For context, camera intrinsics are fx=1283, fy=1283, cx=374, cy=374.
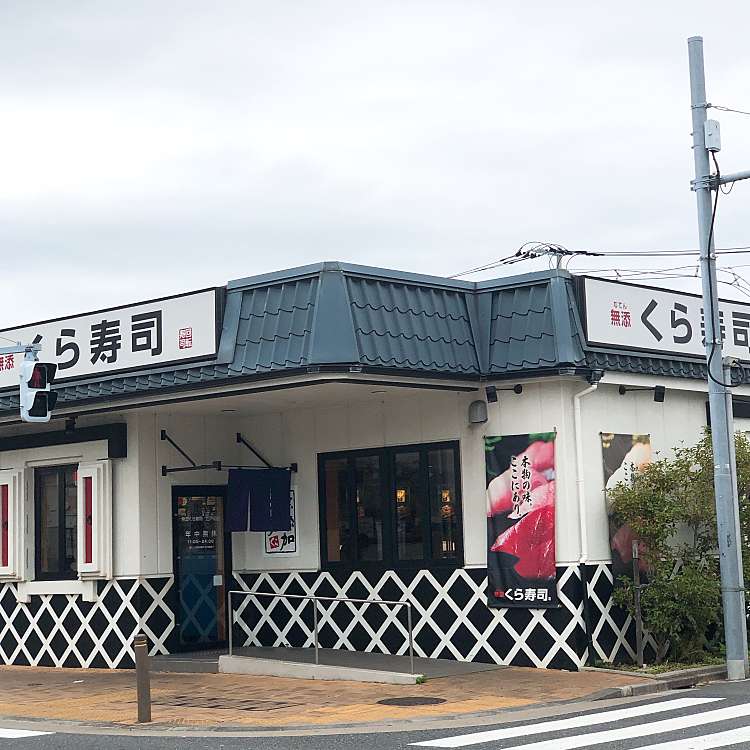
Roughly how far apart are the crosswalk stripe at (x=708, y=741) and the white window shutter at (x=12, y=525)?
1265cm

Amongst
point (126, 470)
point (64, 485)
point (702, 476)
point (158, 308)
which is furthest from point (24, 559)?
point (702, 476)

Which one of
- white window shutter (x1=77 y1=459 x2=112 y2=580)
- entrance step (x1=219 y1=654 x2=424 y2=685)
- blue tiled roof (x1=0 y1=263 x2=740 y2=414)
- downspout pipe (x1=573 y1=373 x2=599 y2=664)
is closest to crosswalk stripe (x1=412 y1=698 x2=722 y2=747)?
downspout pipe (x1=573 y1=373 x2=599 y2=664)

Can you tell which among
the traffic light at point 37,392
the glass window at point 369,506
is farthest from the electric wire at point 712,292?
the traffic light at point 37,392

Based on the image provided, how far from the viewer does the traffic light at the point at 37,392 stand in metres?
17.2

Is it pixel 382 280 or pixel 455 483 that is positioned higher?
pixel 382 280

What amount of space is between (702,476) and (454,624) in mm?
3910

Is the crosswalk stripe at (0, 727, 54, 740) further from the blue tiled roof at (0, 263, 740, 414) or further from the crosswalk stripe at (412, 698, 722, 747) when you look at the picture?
the blue tiled roof at (0, 263, 740, 414)

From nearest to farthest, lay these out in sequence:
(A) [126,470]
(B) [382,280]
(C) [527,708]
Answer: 1. (C) [527,708]
2. (B) [382,280]
3. (A) [126,470]

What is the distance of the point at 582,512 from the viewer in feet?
54.8

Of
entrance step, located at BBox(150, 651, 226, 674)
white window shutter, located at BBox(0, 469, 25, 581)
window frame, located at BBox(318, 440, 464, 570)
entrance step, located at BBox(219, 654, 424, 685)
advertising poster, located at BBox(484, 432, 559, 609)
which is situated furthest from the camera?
white window shutter, located at BBox(0, 469, 25, 581)

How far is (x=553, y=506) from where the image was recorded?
55.0ft

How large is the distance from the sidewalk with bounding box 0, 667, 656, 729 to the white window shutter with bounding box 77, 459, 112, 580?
83.2 inches

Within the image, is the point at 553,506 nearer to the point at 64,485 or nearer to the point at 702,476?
the point at 702,476

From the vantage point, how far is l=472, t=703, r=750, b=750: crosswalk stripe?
11.3 meters
